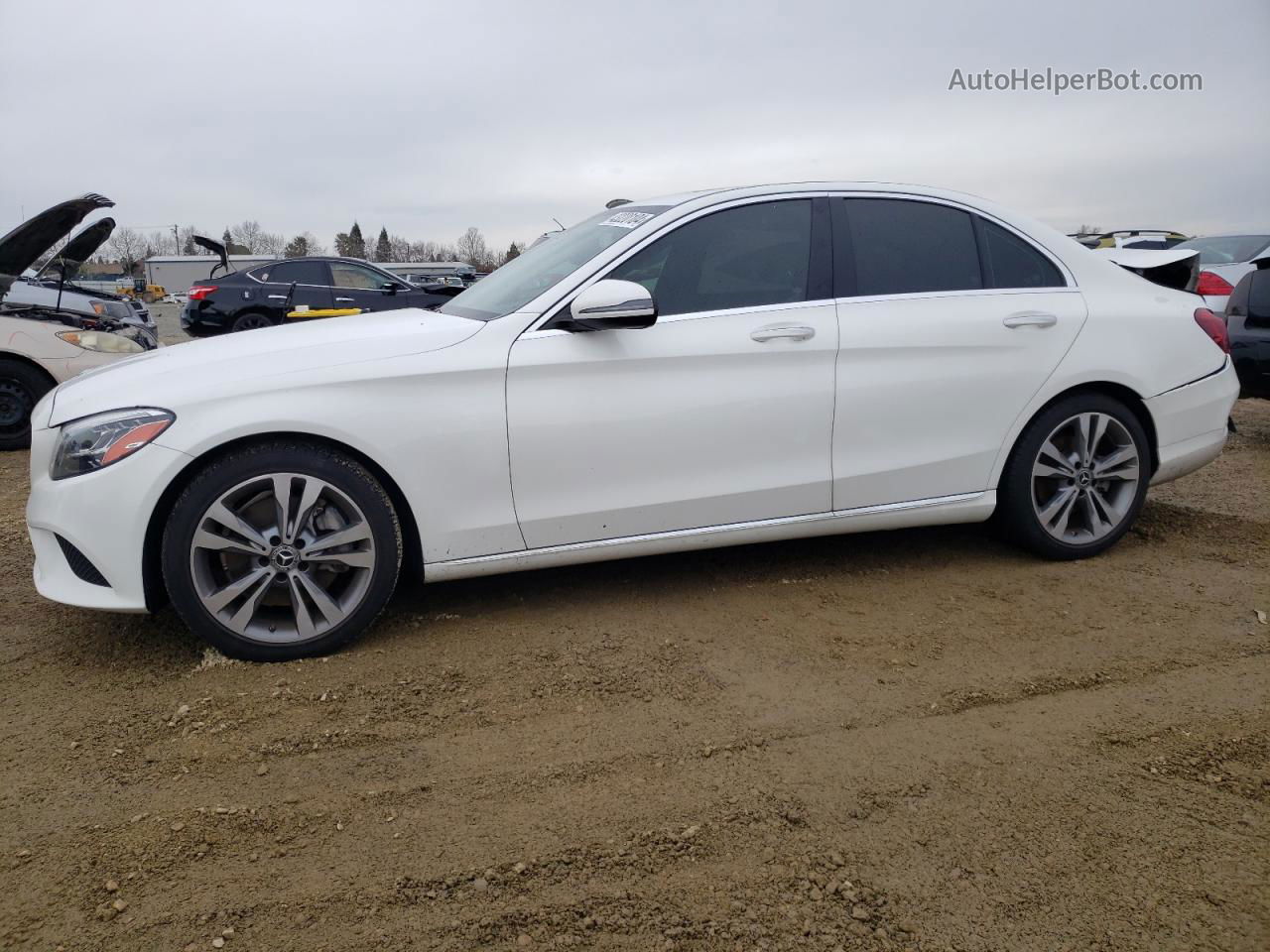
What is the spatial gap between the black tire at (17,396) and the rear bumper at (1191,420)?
754 centimetres

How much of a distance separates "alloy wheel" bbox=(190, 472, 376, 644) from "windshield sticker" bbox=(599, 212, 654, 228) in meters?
1.57

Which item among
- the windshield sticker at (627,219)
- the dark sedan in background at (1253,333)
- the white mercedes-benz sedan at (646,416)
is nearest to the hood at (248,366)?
the white mercedes-benz sedan at (646,416)

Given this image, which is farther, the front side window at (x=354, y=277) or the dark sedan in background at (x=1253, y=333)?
the front side window at (x=354, y=277)

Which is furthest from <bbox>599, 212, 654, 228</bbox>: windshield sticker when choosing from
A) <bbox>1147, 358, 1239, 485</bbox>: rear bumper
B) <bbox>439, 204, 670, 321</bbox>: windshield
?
<bbox>1147, 358, 1239, 485</bbox>: rear bumper

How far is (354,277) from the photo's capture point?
14.8m

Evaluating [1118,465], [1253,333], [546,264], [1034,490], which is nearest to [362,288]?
[546,264]

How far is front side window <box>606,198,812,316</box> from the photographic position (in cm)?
355

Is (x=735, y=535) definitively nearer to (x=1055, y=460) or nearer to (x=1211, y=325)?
(x=1055, y=460)

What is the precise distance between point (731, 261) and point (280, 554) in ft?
6.60

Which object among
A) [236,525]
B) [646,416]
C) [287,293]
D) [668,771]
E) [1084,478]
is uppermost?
[287,293]

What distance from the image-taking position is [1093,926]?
1896mm

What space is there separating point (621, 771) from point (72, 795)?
1448 mm

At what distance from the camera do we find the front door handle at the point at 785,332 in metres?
3.54

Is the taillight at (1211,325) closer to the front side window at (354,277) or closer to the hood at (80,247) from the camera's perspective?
the hood at (80,247)
